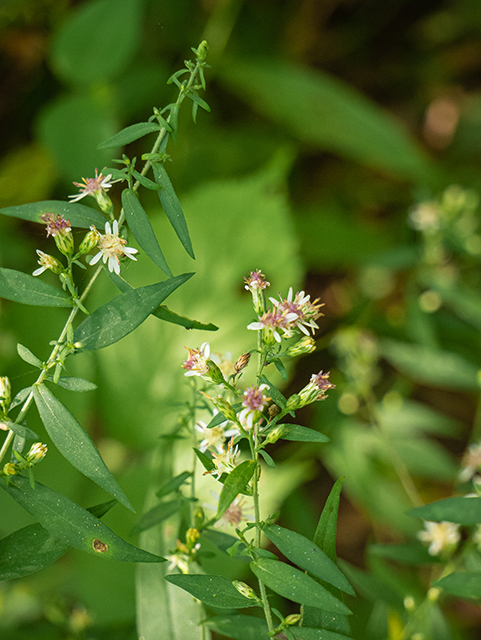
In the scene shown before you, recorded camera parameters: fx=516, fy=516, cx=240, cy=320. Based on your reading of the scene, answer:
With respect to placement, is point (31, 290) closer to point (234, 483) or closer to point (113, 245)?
point (113, 245)

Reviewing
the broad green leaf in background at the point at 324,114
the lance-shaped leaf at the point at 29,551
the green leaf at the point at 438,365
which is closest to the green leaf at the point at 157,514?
the lance-shaped leaf at the point at 29,551

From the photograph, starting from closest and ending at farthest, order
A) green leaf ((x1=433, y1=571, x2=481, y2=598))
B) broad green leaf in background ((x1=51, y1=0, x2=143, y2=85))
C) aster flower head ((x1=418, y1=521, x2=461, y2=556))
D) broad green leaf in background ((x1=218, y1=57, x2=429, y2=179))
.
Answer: green leaf ((x1=433, y1=571, x2=481, y2=598))
aster flower head ((x1=418, y1=521, x2=461, y2=556))
broad green leaf in background ((x1=51, y1=0, x2=143, y2=85))
broad green leaf in background ((x1=218, y1=57, x2=429, y2=179))

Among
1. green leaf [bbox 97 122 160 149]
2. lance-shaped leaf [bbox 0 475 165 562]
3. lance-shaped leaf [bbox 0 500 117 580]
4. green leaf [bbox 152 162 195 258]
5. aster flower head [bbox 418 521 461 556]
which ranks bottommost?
aster flower head [bbox 418 521 461 556]

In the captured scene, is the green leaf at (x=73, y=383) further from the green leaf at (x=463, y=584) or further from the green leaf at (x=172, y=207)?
the green leaf at (x=463, y=584)

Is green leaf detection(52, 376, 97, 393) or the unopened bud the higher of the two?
the unopened bud

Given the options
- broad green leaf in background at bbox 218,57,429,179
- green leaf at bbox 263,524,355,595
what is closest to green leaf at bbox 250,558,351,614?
green leaf at bbox 263,524,355,595

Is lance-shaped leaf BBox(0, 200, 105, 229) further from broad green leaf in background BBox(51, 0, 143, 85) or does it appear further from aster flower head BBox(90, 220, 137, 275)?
broad green leaf in background BBox(51, 0, 143, 85)

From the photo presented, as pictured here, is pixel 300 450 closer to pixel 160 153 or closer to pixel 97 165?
pixel 97 165
